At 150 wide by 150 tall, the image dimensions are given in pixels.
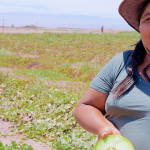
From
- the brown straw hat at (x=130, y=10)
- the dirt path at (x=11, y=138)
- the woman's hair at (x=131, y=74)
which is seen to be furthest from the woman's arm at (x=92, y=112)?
the dirt path at (x=11, y=138)

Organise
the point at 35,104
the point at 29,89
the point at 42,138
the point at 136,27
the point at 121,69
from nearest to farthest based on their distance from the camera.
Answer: the point at 121,69 < the point at 136,27 < the point at 42,138 < the point at 35,104 < the point at 29,89

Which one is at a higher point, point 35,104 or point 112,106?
point 112,106

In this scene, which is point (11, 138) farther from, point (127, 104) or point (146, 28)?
point (146, 28)

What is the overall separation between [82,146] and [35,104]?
239 cm

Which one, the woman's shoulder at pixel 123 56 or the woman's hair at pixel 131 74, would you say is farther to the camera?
the woman's shoulder at pixel 123 56

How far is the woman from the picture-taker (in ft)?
5.20

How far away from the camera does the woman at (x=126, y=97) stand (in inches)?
62.4

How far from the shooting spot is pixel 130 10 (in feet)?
6.13

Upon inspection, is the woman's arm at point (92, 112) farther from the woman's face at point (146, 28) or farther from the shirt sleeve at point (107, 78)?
the woman's face at point (146, 28)

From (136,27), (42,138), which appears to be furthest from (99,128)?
(42,138)

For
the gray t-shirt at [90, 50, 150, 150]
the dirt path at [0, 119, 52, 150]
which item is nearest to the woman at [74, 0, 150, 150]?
the gray t-shirt at [90, 50, 150, 150]

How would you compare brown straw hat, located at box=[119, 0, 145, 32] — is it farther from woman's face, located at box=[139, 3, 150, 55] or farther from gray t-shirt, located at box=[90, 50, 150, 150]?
gray t-shirt, located at box=[90, 50, 150, 150]

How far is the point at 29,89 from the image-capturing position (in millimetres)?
7262

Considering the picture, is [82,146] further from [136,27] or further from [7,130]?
[136,27]
